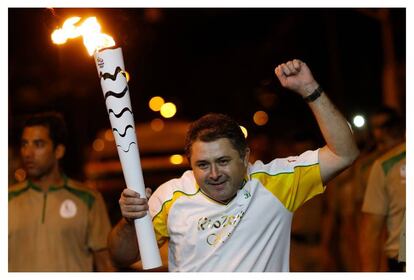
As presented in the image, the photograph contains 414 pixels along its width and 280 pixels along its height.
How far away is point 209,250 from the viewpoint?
3.68m

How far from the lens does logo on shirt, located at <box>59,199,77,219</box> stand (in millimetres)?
5312

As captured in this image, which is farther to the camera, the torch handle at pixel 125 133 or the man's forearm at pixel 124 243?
the man's forearm at pixel 124 243

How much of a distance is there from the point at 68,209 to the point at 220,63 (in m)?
15.2

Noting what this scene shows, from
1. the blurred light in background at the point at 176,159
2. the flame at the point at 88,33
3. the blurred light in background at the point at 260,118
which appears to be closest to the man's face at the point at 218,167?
the flame at the point at 88,33

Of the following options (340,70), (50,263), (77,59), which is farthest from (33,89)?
(50,263)

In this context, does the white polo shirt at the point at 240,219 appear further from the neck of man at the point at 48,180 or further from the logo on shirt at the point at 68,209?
the neck of man at the point at 48,180

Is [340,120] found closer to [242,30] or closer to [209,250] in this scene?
[209,250]

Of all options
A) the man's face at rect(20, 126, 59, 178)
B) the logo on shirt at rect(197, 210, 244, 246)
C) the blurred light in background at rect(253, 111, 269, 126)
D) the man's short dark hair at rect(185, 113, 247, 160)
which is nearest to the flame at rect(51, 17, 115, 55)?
the man's short dark hair at rect(185, 113, 247, 160)

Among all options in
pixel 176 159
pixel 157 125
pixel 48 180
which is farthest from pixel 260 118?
pixel 48 180

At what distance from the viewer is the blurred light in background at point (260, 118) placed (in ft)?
60.4

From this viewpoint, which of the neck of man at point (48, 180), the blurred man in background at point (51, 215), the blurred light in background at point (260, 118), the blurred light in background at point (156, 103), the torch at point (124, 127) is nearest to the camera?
the torch at point (124, 127)

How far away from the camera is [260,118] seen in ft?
62.2

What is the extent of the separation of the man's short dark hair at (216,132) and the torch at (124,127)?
0.89 ft

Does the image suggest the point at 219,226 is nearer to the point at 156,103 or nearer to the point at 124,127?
the point at 124,127
